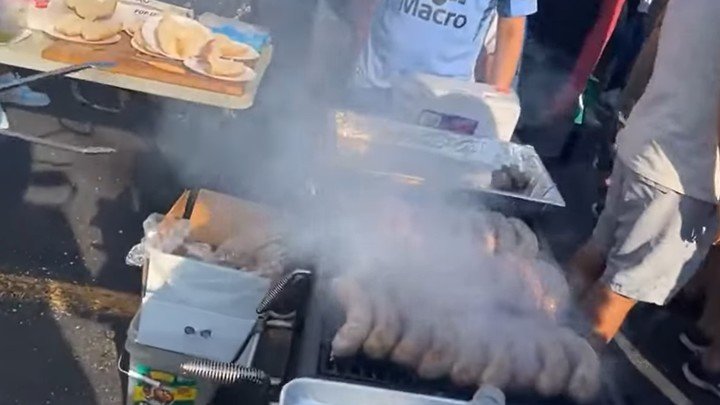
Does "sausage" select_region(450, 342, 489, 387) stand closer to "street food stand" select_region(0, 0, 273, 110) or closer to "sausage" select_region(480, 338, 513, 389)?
"sausage" select_region(480, 338, 513, 389)

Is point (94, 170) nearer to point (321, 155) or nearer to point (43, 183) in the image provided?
point (43, 183)

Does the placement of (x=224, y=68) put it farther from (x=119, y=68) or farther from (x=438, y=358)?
(x=438, y=358)

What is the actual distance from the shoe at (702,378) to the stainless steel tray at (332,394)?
8.88 ft

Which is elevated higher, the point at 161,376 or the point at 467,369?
the point at 467,369

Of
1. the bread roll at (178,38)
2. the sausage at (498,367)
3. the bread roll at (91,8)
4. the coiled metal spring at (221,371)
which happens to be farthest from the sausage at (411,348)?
the bread roll at (91,8)

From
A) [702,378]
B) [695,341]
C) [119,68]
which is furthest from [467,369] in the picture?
[695,341]

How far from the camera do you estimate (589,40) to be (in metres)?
Answer: 5.23

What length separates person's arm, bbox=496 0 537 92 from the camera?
3.54 m

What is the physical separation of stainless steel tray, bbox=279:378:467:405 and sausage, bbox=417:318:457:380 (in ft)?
0.94

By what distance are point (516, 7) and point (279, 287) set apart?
1.87 meters

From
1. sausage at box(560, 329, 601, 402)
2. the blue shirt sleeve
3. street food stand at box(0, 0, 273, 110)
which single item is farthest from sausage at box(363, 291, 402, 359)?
the blue shirt sleeve

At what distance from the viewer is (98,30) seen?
304cm

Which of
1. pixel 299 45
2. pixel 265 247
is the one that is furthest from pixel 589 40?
pixel 265 247

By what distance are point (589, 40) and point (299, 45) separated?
203cm
